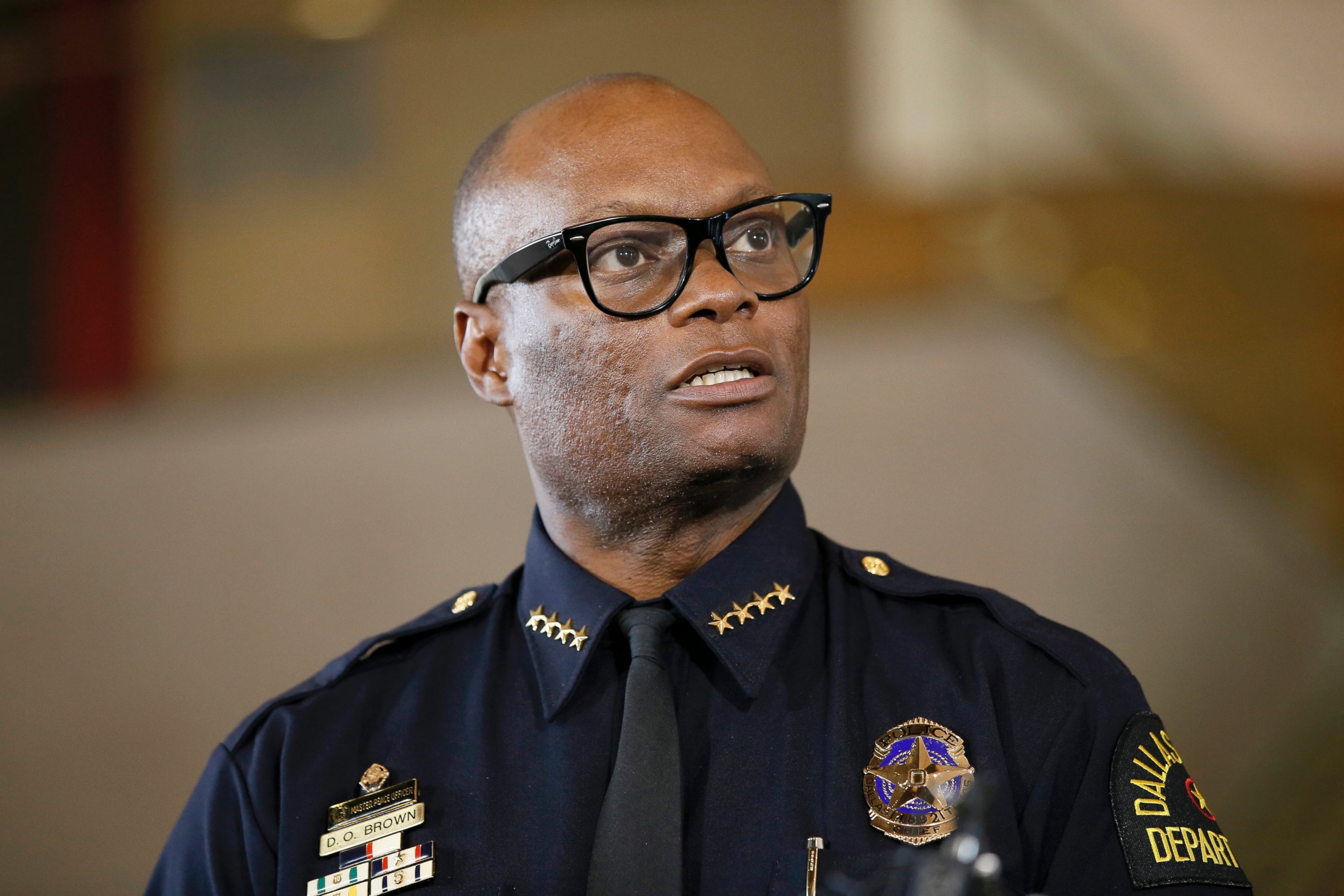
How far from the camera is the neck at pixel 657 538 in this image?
5.04ft

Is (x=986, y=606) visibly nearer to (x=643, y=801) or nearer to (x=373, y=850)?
(x=643, y=801)

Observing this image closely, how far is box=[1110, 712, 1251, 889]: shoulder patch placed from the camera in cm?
123

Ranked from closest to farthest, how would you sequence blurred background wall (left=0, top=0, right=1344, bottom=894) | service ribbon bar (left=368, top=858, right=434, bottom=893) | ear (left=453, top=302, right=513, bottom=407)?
service ribbon bar (left=368, top=858, right=434, bottom=893), ear (left=453, top=302, right=513, bottom=407), blurred background wall (left=0, top=0, right=1344, bottom=894)

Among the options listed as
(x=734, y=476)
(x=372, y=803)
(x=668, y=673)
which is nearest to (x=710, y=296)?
(x=734, y=476)

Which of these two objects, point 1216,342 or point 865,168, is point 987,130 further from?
point 1216,342

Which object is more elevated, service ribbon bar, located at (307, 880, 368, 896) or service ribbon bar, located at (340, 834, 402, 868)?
service ribbon bar, located at (340, 834, 402, 868)

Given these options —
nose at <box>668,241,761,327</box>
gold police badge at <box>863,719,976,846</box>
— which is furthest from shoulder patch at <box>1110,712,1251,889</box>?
nose at <box>668,241,761,327</box>

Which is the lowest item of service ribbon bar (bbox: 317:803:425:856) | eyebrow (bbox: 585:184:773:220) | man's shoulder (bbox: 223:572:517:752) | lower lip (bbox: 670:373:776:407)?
service ribbon bar (bbox: 317:803:425:856)

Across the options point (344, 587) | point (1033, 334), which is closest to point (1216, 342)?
point (1033, 334)

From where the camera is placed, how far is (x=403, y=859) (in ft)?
4.57

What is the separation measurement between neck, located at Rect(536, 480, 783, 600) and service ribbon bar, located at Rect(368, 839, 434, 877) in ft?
1.24

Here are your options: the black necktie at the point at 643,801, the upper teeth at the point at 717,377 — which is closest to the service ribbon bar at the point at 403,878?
the black necktie at the point at 643,801

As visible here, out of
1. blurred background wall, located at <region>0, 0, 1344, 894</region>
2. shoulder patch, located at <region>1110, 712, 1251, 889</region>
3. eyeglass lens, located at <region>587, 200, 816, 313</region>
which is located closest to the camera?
shoulder patch, located at <region>1110, 712, 1251, 889</region>

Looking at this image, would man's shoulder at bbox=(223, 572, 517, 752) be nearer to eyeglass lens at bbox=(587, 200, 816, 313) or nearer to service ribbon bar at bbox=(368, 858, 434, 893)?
service ribbon bar at bbox=(368, 858, 434, 893)
